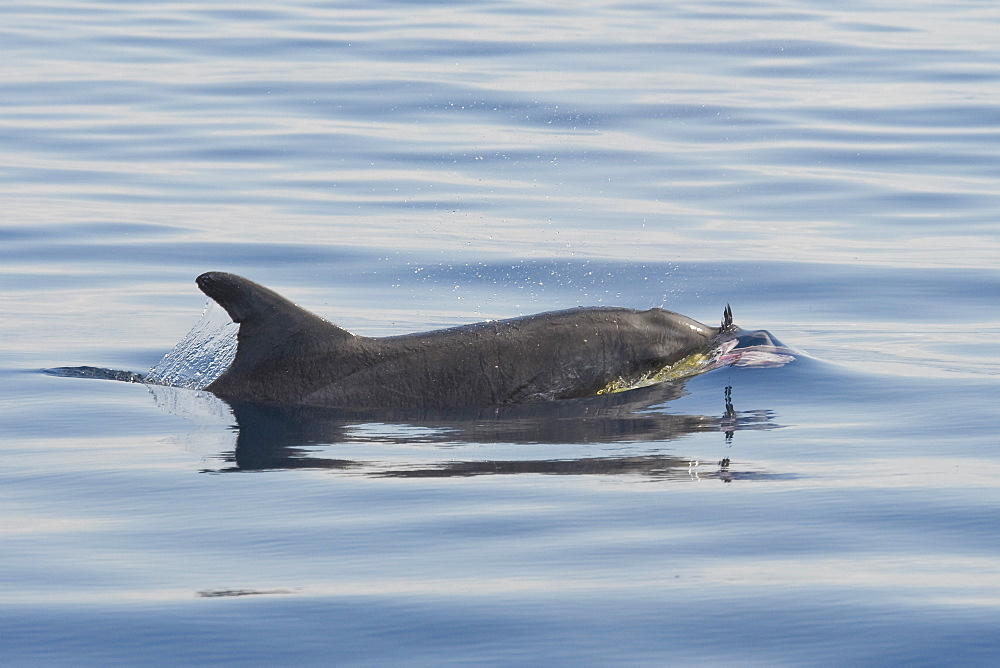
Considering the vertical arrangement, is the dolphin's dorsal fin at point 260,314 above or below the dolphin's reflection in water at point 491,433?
above

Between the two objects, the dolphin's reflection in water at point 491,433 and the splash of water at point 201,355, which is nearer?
the dolphin's reflection in water at point 491,433

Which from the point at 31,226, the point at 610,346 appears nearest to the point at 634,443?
the point at 610,346

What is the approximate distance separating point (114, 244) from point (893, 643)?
1196 centimetres

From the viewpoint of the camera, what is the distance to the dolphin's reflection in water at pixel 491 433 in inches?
327

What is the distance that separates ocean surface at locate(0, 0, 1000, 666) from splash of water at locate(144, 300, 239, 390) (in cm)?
24

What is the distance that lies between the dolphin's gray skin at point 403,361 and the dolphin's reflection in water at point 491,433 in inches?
6.6

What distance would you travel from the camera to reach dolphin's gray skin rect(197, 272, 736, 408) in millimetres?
10195

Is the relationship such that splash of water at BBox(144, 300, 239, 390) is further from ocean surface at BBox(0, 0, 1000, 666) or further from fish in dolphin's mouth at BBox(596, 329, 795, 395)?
fish in dolphin's mouth at BBox(596, 329, 795, 395)

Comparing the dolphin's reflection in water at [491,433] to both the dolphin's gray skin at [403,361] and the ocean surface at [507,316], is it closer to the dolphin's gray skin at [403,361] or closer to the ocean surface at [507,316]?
the ocean surface at [507,316]

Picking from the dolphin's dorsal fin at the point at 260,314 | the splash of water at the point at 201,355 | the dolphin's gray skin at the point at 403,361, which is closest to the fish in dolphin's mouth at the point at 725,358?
the dolphin's gray skin at the point at 403,361

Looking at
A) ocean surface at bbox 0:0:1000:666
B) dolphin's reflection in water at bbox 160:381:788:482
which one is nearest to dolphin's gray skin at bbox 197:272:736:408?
dolphin's reflection in water at bbox 160:381:788:482

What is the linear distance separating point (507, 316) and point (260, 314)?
3515mm

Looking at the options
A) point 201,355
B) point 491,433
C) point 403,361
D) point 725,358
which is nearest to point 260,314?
point 403,361

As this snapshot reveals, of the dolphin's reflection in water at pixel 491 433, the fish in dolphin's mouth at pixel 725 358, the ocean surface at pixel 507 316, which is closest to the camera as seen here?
the ocean surface at pixel 507 316
